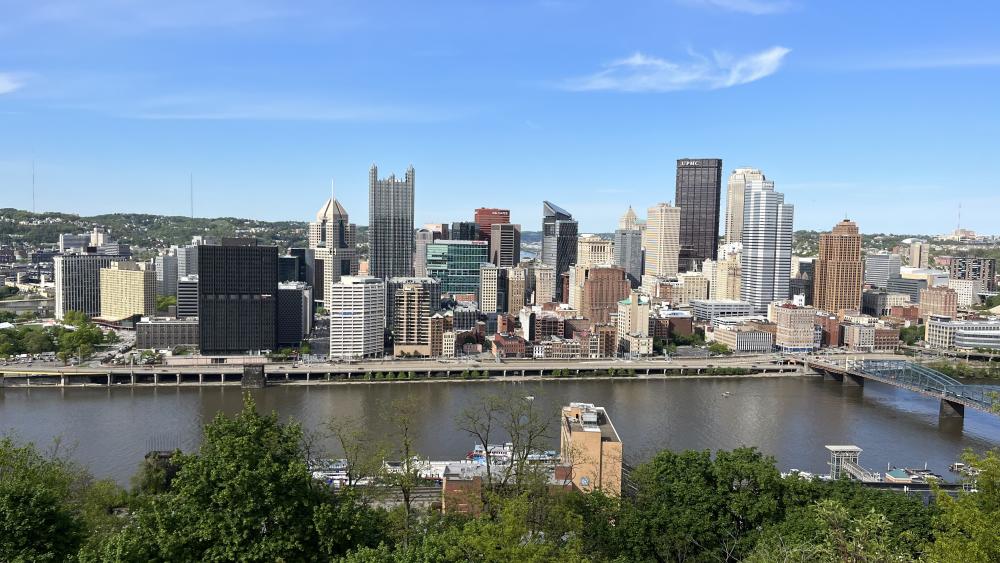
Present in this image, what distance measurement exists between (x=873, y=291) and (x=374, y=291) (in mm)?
32934

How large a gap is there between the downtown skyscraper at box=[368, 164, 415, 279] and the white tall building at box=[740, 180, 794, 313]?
21033mm

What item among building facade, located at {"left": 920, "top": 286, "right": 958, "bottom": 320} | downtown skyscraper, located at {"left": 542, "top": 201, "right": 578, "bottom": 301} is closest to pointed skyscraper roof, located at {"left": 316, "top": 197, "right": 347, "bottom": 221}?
downtown skyscraper, located at {"left": 542, "top": 201, "right": 578, "bottom": 301}

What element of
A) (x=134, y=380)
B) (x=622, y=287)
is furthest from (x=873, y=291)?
(x=134, y=380)

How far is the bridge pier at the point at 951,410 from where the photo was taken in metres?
21.0

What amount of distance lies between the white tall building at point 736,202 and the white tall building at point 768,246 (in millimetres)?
21163

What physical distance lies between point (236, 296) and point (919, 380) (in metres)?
23.5

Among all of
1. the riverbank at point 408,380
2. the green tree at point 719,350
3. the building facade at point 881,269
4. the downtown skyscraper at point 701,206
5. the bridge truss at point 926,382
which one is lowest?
the riverbank at point 408,380

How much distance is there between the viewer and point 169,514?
5.50 metres

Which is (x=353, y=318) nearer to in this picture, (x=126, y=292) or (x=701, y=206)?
(x=126, y=292)

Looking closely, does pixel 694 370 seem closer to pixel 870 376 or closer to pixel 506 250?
pixel 870 376

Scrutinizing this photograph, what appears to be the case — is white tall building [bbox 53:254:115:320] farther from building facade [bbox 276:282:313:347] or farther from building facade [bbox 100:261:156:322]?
building facade [bbox 276:282:313:347]

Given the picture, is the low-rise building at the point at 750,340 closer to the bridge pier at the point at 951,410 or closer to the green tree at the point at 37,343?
the bridge pier at the point at 951,410

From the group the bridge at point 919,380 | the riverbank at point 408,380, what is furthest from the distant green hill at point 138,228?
the bridge at point 919,380

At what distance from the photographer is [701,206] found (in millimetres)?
62812
